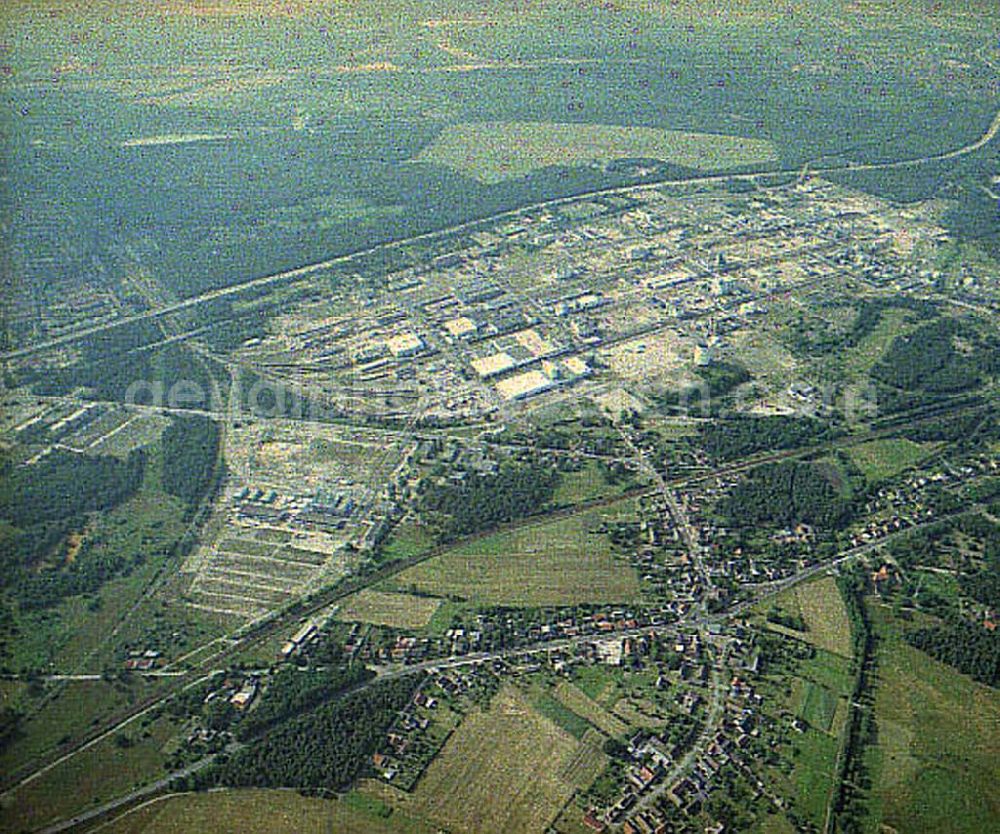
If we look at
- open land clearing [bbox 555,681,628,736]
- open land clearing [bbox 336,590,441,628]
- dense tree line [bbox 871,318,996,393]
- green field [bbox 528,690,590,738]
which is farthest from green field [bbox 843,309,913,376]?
green field [bbox 528,690,590,738]

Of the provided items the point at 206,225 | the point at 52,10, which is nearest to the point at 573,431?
the point at 52,10

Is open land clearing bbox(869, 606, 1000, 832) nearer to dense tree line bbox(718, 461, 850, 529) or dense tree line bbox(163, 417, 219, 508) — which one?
dense tree line bbox(718, 461, 850, 529)

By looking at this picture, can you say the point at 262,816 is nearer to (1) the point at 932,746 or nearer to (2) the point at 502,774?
(2) the point at 502,774

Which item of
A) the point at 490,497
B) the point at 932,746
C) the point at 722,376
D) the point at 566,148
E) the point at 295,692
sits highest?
the point at 566,148

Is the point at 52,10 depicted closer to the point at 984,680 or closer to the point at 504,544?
the point at 504,544

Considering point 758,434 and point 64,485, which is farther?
point 758,434

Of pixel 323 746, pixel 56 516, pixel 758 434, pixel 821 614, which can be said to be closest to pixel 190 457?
pixel 56 516
